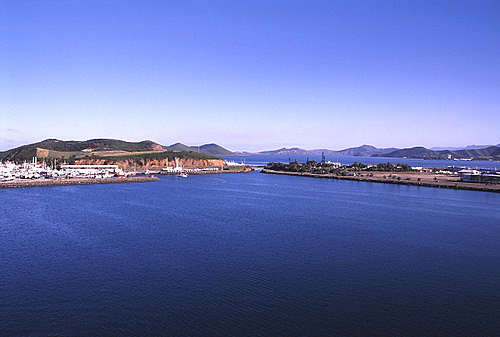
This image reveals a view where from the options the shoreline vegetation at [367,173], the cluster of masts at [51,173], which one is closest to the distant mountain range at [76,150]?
the cluster of masts at [51,173]

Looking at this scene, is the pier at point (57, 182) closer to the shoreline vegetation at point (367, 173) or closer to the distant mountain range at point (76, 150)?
the shoreline vegetation at point (367, 173)

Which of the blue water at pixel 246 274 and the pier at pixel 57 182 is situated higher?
the pier at pixel 57 182

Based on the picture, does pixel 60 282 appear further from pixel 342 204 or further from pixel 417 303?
pixel 342 204

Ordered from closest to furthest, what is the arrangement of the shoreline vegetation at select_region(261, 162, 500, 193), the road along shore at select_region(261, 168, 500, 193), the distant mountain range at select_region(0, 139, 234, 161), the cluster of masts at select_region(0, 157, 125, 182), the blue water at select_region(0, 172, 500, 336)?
the blue water at select_region(0, 172, 500, 336) < the road along shore at select_region(261, 168, 500, 193) < the cluster of masts at select_region(0, 157, 125, 182) < the shoreline vegetation at select_region(261, 162, 500, 193) < the distant mountain range at select_region(0, 139, 234, 161)

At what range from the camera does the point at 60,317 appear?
368 inches

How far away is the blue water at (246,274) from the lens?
926 cm

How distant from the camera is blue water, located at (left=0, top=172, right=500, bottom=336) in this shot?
926 centimetres

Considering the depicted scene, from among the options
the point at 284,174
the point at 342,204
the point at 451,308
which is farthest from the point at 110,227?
the point at 284,174

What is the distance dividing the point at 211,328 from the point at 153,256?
6.27m

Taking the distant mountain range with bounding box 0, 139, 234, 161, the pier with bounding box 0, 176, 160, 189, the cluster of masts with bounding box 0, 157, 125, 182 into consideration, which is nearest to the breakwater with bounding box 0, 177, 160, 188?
the pier with bounding box 0, 176, 160, 189

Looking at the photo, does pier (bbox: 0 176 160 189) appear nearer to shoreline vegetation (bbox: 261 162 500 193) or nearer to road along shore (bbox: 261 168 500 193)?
road along shore (bbox: 261 168 500 193)

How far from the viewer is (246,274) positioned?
41.2 feet

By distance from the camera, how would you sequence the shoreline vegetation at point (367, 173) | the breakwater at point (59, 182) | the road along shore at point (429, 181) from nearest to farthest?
the breakwater at point (59, 182) < the road along shore at point (429, 181) < the shoreline vegetation at point (367, 173)

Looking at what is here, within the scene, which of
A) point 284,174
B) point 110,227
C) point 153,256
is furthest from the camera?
point 284,174
